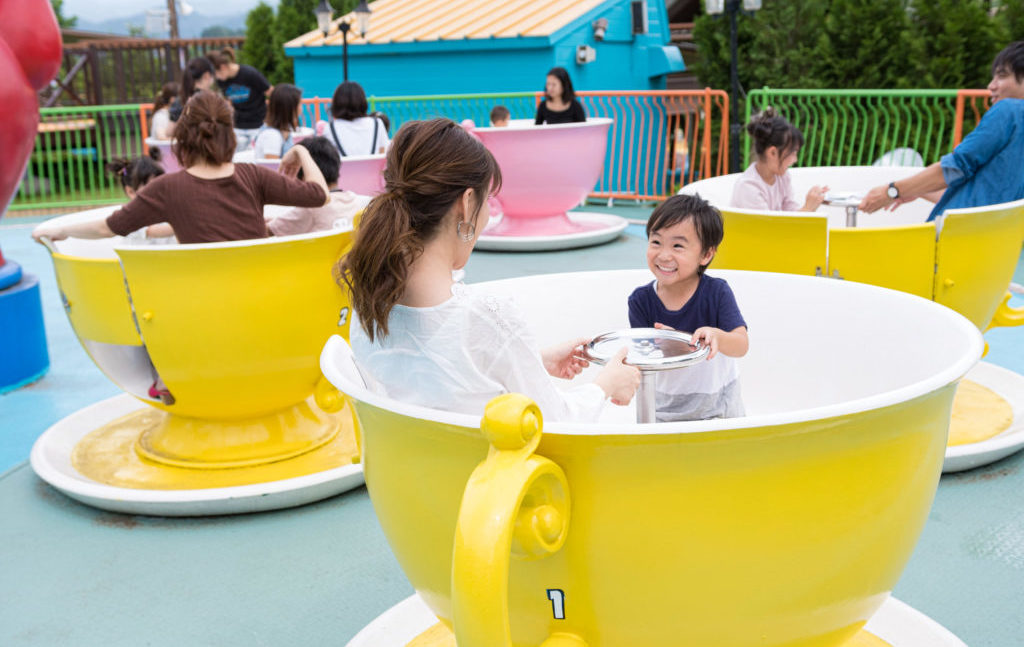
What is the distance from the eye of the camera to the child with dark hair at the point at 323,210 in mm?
3893

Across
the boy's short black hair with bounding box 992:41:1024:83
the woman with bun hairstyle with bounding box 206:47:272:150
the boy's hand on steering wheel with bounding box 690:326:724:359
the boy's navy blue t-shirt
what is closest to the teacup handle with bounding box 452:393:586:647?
the boy's hand on steering wheel with bounding box 690:326:724:359

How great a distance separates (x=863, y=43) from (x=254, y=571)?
9674 millimetres

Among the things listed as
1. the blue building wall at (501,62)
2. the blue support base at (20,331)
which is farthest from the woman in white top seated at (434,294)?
the blue building wall at (501,62)

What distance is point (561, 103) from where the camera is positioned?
7.05 m

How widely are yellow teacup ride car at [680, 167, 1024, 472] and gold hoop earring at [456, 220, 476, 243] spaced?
1596 mm

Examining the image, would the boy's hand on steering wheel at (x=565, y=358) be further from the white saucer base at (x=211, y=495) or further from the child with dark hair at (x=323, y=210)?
the child with dark hair at (x=323, y=210)

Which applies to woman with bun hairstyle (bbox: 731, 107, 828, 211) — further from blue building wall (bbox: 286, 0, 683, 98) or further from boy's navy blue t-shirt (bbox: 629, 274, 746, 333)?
blue building wall (bbox: 286, 0, 683, 98)

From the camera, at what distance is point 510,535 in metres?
1.12

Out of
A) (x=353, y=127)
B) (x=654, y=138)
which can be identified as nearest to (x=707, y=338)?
(x=353, y=127)

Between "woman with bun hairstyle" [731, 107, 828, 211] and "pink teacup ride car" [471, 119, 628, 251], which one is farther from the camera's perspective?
"pink teacup ride car" [471, 119, 628, 251]

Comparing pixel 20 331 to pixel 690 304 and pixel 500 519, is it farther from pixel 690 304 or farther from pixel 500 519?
pixel 500 519

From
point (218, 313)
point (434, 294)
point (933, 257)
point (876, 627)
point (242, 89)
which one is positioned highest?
point (242, 89)

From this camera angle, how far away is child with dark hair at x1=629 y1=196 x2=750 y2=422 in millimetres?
2246

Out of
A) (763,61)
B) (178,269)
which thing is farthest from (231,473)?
(763,61)
